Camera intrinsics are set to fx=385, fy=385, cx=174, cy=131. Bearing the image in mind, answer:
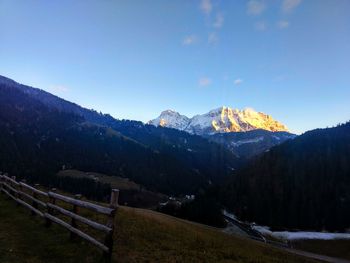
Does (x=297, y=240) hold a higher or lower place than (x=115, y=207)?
→ lower

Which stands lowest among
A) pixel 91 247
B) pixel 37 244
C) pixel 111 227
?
pixel 37 244

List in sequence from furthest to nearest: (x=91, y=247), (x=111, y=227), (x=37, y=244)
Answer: (x=37, y=244) < (x=91, y=247) < (x=111, y=227)

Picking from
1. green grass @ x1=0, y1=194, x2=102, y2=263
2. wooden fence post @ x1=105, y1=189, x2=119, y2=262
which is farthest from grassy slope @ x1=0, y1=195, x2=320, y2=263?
wooden fence post @ x1=105, y1=189, x2=119, y2=262

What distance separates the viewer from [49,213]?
21875 millimetres

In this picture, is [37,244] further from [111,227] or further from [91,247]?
[111,227]

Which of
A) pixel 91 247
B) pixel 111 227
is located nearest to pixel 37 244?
pixel 91 247

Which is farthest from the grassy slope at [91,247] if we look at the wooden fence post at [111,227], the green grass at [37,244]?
the wooden fence post at [111,227]

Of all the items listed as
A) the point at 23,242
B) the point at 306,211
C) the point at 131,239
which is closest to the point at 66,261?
the point at 23,242

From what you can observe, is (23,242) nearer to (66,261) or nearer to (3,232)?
(3,232)

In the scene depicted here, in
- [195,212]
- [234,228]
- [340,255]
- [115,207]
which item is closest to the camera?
[115,207]

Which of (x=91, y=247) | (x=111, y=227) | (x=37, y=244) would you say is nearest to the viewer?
(x=111, y=227)

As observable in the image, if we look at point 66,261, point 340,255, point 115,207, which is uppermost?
point 115,207

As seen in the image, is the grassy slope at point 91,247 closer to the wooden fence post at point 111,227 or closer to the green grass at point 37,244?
the green grass at point 37,244

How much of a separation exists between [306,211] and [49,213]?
182821 mm
